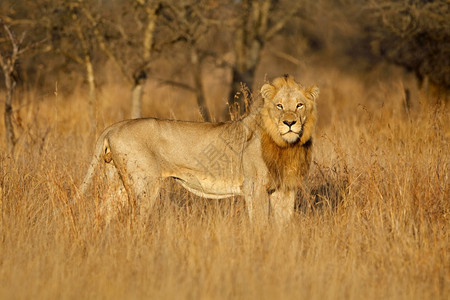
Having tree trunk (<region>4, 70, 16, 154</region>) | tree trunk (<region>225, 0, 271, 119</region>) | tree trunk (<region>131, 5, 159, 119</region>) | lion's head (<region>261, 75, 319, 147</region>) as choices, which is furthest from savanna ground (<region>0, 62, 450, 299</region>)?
tree trunk (<region>225, 0, 271, 119</region>)

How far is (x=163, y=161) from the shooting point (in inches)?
216

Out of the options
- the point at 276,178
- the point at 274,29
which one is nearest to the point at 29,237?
the point at 276,178

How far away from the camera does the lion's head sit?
5.29 meters

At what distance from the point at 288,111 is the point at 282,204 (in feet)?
2.90

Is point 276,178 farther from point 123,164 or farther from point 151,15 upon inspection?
point 151,15

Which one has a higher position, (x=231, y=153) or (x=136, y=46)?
(x=136, y=46)

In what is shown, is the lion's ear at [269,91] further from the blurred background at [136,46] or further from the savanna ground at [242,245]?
the blurred background at [136,46]

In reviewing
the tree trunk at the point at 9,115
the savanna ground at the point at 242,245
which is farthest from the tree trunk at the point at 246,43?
the savanna ground at the point at 242,245

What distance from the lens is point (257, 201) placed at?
534 cm

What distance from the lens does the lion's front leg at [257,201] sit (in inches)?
208

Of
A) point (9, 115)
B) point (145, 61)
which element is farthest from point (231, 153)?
point (145, 61)

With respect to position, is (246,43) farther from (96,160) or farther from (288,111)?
(96,160)

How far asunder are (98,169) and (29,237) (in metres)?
0.95

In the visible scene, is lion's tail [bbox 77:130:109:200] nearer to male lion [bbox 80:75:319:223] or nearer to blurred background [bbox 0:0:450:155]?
male lion [bbox 80:75:319:223]
